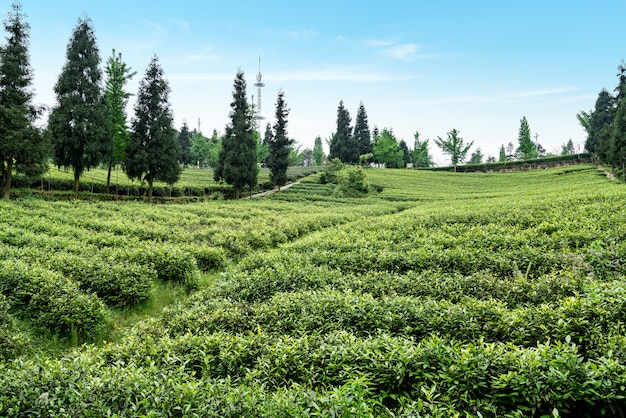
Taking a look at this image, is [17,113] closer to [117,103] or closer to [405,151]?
[117,103]

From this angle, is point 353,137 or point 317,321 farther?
point 353,137

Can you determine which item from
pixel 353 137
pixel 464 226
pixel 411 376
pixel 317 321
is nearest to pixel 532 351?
pixel 411 376

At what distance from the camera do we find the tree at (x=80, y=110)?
25.6 meters

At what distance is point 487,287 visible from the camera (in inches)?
259

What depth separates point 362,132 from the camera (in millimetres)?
70625

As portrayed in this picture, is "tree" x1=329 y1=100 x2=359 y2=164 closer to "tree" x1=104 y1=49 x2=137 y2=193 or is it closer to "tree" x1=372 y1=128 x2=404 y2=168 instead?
"tree" x1=372 y1=128 x2=404 y2=168

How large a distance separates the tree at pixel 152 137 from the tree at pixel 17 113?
7.73m

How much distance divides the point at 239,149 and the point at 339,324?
33939mm

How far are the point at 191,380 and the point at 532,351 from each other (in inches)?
146

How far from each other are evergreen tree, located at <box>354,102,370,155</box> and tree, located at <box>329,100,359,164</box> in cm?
408

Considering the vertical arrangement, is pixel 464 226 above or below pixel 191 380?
above

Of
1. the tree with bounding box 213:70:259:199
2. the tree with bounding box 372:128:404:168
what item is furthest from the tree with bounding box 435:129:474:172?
the tree with bounding box 213:70:259:199

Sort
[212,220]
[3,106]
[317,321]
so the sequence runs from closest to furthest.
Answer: [317,321] → [212,220] → [3,106]

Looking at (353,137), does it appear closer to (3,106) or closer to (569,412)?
(3,106)
